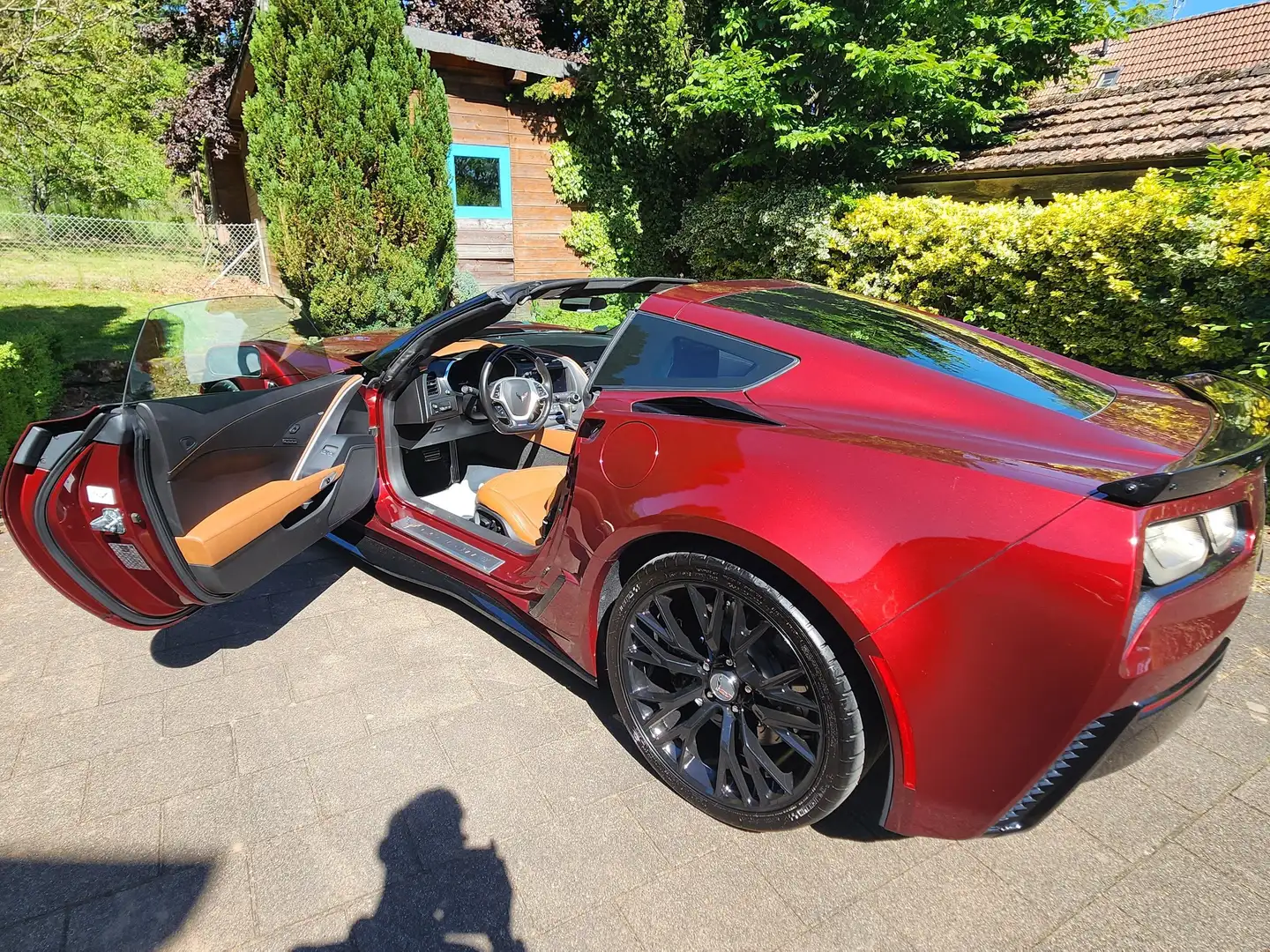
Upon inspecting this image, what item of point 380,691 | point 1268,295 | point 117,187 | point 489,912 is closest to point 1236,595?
point 489,912

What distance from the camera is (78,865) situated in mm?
1738

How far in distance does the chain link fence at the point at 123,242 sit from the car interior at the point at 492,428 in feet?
38.2

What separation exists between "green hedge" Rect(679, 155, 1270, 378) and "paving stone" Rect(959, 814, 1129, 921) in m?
3.58

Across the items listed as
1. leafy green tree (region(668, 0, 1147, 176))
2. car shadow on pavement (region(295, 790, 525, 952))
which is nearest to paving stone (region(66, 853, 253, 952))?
car shadow on pavement (region(295, 790, 525, 952))

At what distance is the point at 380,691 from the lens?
2436 millimetres

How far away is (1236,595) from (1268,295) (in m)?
3.81

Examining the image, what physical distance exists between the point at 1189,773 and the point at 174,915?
2.98 metres

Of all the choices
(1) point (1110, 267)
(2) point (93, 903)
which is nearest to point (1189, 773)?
(2) point (93, 903)

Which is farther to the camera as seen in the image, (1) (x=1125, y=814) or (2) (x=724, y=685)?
(1) (x=1125, y=814)

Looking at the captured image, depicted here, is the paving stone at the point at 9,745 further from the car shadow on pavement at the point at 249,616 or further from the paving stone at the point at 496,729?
Result: the paving stone at the point at 496,729

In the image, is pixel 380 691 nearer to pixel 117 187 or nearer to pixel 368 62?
pixel 368 62

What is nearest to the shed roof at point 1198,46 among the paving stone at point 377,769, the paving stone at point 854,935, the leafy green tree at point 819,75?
the leafy green tree at point 819,75

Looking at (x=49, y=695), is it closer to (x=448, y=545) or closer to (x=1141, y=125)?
(x=448, y=545)

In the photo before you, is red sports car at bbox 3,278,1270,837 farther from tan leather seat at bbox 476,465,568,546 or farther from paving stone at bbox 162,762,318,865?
paving stone at bbox 162,762,318,865
